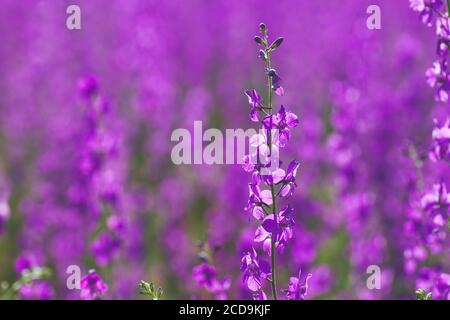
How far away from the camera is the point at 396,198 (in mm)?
5090

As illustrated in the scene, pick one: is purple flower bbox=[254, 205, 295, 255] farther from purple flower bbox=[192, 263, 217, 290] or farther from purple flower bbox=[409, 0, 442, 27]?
purple flower bbox=[409, 0, 442, 27]

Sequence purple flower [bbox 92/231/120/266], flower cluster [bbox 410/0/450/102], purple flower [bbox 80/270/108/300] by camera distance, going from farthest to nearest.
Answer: purple flower [bbox 92/231/120/266]
purple flower [bbox 80/270/108/300]
flower cluster [bbox 410/0/450/102]

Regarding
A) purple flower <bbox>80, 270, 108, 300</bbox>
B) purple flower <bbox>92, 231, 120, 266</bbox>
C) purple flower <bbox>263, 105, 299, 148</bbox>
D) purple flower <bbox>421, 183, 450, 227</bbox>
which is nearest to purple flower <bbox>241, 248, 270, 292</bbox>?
purple flower <bbox>263, 105, 299, 148</bbox>

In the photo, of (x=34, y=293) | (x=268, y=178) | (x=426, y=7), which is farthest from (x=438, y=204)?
(x=34, y=293)

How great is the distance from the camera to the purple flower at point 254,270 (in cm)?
251

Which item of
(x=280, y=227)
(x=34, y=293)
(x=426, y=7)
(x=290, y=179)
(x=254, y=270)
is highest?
(x=426, y=7)

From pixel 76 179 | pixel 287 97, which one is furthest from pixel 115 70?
pixel 76 179

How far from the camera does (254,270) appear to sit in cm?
253

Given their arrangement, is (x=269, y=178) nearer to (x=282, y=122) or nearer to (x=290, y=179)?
(x=290, y=179)

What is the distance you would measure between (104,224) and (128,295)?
0.59m

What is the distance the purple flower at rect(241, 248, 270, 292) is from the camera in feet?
8.25

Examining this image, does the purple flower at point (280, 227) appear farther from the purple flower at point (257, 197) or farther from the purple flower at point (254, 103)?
the purple flower at point (254, 103)
